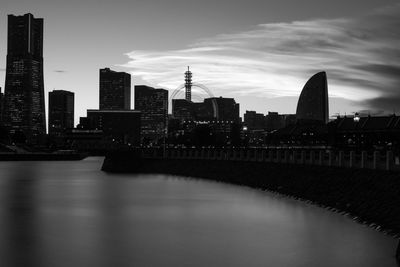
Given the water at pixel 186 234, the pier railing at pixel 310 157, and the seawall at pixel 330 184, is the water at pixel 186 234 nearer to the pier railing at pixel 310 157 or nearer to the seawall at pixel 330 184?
the seawall at pixel 330 184

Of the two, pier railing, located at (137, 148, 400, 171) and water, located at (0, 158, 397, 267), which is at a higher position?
pier railing, located at (137, 148, 400, 171)

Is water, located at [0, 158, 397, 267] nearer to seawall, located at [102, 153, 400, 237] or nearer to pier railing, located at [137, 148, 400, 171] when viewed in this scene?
seawall, located at [102, 153, 400, 237]

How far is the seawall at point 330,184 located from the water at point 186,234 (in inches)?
49.5

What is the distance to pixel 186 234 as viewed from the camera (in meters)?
35.7

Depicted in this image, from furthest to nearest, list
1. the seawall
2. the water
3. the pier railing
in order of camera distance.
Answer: the pier railing < the seawall < the water

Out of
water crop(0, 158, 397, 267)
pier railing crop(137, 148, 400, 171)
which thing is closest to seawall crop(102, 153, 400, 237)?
pier railing crop(137, 148, 400, 171)

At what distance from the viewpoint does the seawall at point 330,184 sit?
34781mm

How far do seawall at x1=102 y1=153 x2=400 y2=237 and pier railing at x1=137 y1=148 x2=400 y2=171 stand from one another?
874mm

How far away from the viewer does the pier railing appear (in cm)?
4209

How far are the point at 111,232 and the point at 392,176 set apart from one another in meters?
18.3

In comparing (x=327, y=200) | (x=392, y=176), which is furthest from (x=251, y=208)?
(x=392, y=176)

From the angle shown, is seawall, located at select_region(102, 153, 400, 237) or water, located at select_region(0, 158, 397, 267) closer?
water, located at select_region(0, 158, 397, 267)

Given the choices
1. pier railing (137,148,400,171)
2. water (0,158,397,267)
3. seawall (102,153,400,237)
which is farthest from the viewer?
pier railing (137,148,400,171)

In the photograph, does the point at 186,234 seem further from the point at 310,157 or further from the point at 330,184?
the point at 310,157
